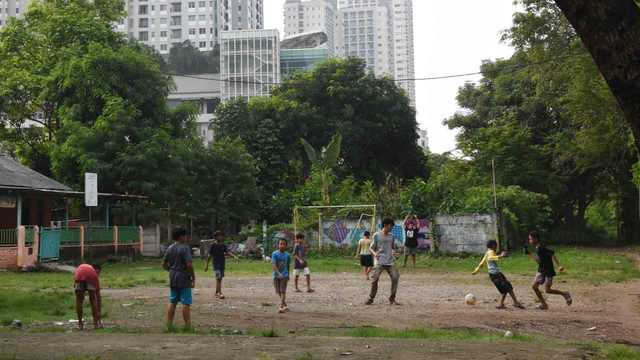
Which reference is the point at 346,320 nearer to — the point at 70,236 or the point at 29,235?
the point at 29,235

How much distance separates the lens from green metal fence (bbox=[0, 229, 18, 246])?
2369 centimetres

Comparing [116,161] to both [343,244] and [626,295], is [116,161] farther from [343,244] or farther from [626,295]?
[626,295]

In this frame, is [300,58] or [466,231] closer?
[466,231]

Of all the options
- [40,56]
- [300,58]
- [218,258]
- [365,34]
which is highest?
[365,34]

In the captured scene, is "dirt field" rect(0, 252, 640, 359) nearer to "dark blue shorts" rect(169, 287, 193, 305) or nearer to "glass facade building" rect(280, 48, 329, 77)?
"dark blue shorts" rect(169, 287, 193, 305)

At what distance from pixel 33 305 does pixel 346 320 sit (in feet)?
22.0

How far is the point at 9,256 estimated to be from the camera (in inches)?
904

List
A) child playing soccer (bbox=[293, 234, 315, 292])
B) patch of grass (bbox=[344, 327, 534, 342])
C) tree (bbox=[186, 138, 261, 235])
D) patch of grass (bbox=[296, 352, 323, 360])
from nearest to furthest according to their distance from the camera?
patch of grass (bbox=[296, 352, 323, 360])
patch of grass (bbox=[344, 327, 534, 342])
child playing soccer (bbox=[293, 234, 315, 292])
tree (bbox=[186, 138, 261, 235])

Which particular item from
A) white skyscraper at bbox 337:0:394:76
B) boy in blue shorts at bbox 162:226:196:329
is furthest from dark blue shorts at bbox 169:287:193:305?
white skyscraper at bbox 337:0:394:76

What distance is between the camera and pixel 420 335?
849 centimetres

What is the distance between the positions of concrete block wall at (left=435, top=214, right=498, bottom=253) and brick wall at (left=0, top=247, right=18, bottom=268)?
57.7 ft

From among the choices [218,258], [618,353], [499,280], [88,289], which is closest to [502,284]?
[499,280]

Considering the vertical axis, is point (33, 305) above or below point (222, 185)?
below

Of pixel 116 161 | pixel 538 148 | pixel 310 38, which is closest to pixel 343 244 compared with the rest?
pixel 116 161
